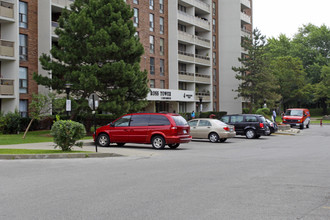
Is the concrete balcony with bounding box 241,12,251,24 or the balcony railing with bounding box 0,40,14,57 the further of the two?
the concrete balcony with bounding box 241,12,251,24

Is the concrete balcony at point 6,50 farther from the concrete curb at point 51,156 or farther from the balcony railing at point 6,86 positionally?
the concrete curb at point 51,156

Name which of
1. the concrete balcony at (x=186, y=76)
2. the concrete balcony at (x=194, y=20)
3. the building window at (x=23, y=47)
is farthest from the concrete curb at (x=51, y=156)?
the concrete balcony at (x=194, y=20)

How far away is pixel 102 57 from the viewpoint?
26.4 meters

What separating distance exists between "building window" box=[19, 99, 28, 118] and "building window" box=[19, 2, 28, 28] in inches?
246

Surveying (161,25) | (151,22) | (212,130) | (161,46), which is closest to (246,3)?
(161,25)

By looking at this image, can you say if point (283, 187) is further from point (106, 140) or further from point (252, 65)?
point (252, 65)

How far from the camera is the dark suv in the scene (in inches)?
1053

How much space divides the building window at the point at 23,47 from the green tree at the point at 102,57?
5.92m

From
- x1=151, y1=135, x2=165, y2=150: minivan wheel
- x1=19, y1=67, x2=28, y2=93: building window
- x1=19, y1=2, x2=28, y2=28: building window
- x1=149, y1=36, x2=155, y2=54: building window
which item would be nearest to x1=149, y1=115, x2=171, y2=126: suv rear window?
x1=151, y1=135, x2=165, y2=150: minivan wheel

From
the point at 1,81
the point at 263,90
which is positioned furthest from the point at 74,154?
the point at 263,90

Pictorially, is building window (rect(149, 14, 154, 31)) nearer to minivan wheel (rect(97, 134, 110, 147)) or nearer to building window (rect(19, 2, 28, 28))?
building window (rect(19, 2, 28, 28))

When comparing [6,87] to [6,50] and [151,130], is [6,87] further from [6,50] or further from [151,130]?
[151,130]

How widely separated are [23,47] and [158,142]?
64.7 ft

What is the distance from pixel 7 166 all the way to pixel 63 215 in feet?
22.2
